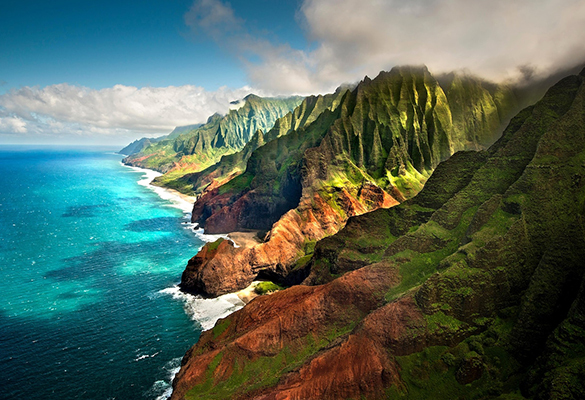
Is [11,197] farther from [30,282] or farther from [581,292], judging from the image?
[581,292]

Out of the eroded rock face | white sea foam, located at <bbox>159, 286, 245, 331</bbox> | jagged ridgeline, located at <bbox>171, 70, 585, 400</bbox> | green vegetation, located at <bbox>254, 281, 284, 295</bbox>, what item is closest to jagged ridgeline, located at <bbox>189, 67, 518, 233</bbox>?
the eroded rock face

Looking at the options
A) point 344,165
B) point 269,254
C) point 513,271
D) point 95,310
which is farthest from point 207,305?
point 344,165

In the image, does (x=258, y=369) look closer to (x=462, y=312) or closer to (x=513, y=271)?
(x=462, y=312)

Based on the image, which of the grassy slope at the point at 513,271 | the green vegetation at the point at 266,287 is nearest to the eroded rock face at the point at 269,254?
the green vegetation at the point at 266,287

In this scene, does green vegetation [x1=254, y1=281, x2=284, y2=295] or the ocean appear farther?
green vegetation [x1=254, y1=281, x2=284, y2=295]

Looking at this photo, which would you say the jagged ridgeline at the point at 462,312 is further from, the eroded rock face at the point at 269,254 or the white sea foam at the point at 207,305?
the eroded rock face at the point at 269,254

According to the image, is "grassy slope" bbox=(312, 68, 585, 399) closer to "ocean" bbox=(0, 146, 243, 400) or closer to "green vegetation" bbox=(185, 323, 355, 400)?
"green vegetation" bbox=(185, 323, 355, 400)

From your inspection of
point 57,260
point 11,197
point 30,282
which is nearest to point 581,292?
point 30,282
